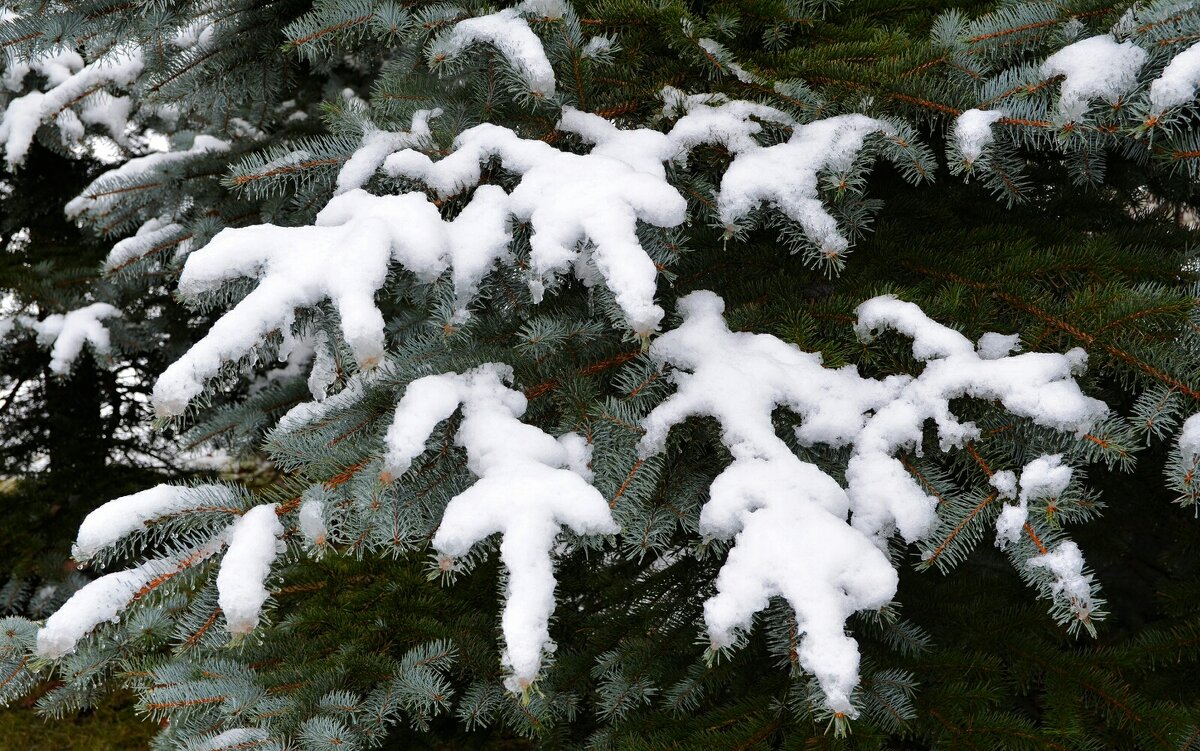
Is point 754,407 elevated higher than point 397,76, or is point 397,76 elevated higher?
point 397,76

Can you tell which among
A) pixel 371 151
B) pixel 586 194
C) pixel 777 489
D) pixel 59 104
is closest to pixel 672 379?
pixel 777 489

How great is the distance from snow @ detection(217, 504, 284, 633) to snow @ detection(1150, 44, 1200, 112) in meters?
1.83

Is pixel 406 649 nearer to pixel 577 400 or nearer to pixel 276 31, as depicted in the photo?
pixel 577 400

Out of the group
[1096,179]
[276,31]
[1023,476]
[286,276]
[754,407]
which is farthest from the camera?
[276,31]

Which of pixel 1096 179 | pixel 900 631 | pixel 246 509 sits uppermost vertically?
pixel 1096 179

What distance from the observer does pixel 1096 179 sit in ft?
6.23

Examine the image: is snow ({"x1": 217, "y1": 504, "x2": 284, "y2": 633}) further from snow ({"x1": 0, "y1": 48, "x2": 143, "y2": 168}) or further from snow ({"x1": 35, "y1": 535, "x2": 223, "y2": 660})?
snow ({"x1": 0, "y1": 48, "x2": 143, "y2": 168})

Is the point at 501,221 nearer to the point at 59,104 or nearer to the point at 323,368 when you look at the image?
the point at 323,368

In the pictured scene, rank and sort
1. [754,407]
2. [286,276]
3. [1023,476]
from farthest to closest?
[754,407], [1023,476], [286,276]

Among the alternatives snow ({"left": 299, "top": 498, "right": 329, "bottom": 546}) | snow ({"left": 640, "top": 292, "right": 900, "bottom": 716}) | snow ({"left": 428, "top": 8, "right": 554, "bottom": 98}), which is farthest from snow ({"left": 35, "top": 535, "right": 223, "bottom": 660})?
snow ({"left": 428, "top": 8, "right": 554, "bottom": 98})

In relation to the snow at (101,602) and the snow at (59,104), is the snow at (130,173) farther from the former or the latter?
the snow at (101,602)

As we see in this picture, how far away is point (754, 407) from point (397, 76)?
4.38 ft

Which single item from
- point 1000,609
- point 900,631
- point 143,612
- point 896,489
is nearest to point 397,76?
point 143,612

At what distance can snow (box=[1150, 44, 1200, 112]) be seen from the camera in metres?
1.34
